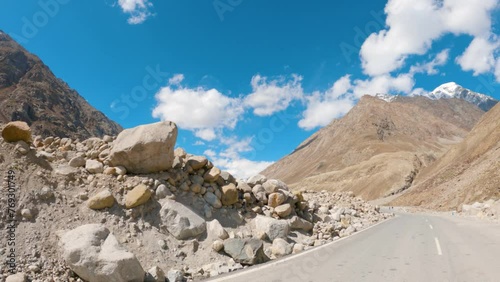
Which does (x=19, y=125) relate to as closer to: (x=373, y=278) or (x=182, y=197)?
(x=182, y=197)

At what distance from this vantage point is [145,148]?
36.6 ft

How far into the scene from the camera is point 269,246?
38.4 feet

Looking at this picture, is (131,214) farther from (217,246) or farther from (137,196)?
(217,246)

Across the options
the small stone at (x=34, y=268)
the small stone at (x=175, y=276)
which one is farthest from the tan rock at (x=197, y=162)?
the small stone at (x=34, y=268)

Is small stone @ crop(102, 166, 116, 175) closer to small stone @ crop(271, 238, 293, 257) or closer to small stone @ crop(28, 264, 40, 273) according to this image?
small stone @ crop(28, 264, 40, 273)

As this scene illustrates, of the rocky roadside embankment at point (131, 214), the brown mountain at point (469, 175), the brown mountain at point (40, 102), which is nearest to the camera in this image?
the rocky roadside embankment at point (131, 214)

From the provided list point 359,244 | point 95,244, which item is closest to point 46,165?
point 95,244

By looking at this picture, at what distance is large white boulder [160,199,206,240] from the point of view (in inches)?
402

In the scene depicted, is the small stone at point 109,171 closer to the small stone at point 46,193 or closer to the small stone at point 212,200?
the small stone at point 46,193

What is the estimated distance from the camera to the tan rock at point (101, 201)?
946cm

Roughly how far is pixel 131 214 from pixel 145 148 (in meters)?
2.24

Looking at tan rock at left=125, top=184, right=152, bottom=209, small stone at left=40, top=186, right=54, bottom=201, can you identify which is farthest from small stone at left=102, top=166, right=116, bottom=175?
small stone at left=40, top=186, right=54, bottom=201

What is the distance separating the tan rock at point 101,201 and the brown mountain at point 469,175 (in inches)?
2081

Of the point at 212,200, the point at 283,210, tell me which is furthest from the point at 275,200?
the point at 212,200
